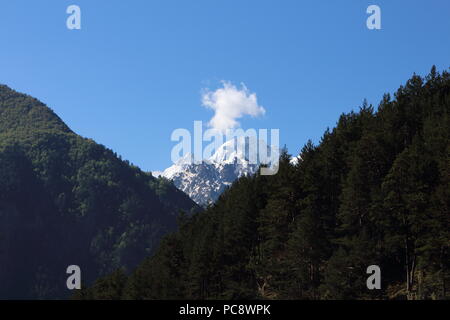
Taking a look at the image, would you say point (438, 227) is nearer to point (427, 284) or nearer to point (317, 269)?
point (427, 284)

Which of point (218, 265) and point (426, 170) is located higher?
point (426, 170)

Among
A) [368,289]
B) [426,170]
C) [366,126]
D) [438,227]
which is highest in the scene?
[366,126]

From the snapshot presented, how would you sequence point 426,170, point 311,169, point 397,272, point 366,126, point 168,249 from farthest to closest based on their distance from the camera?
point 168,249
point 366,126
point 311,169
point 397,272
point 426,170

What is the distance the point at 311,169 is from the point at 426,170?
661 inches

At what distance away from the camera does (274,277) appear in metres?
74.6

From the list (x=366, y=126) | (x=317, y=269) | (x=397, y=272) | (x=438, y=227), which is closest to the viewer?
(x=438, y=227)

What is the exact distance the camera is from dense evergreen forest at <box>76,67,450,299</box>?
2238 inches

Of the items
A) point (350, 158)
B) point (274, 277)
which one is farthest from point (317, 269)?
point (350, 158)

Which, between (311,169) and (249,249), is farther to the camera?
(249,249)

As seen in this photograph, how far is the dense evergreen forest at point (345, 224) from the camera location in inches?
2238

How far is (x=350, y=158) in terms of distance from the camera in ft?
243

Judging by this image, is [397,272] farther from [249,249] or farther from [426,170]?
[249,249]

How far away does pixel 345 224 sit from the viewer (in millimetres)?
62938

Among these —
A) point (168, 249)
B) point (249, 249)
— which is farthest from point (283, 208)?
point (168, 249)
